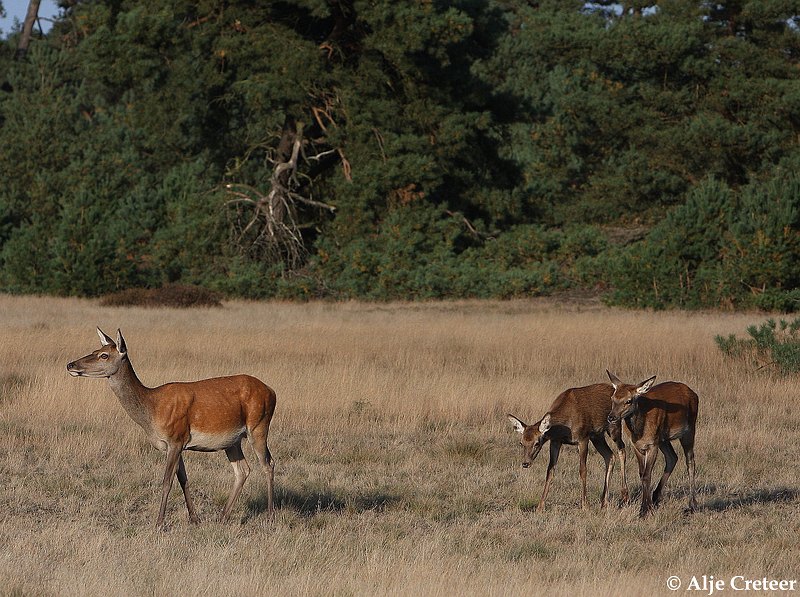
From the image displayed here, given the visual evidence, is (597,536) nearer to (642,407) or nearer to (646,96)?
(642,407)

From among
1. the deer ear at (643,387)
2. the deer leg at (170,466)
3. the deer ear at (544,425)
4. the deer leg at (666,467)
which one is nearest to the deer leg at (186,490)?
the deer leg at (170,466)

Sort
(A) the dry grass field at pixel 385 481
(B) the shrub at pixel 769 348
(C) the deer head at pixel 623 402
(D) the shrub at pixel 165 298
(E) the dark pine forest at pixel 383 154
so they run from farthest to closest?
(E) the dark pine forest at pixel 383 154 → (D) the shrub at pixel 165 298 → (B) the shrub at pixel 769 348 → (C) the deer head at pixel 623 402 → (A) the dry grass field at pixel 385 481

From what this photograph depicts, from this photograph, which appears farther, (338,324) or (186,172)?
(186,172)

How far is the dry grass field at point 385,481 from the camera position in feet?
24.5

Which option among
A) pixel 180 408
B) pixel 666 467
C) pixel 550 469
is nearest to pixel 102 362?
pixel 180 408

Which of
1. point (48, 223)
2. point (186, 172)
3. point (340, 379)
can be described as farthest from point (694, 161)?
point (340, 379)

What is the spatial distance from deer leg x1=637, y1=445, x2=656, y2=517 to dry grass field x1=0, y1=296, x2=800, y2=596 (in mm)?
97

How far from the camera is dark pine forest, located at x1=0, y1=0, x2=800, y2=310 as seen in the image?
3491cm

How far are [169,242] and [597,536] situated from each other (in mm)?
30484

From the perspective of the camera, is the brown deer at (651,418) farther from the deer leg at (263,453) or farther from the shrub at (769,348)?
the shrub at (769,348)

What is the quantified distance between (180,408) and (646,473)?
145 inches

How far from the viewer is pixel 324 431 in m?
13.3

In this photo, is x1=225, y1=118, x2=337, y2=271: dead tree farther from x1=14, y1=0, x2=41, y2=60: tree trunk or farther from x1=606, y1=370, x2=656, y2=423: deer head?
x1=606, y1=370, x2=656, y2=423: deer head

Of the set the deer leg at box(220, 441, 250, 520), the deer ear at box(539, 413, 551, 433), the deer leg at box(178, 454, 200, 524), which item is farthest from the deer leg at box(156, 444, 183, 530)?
the deer ear at box(539, 413, 551, 433)
